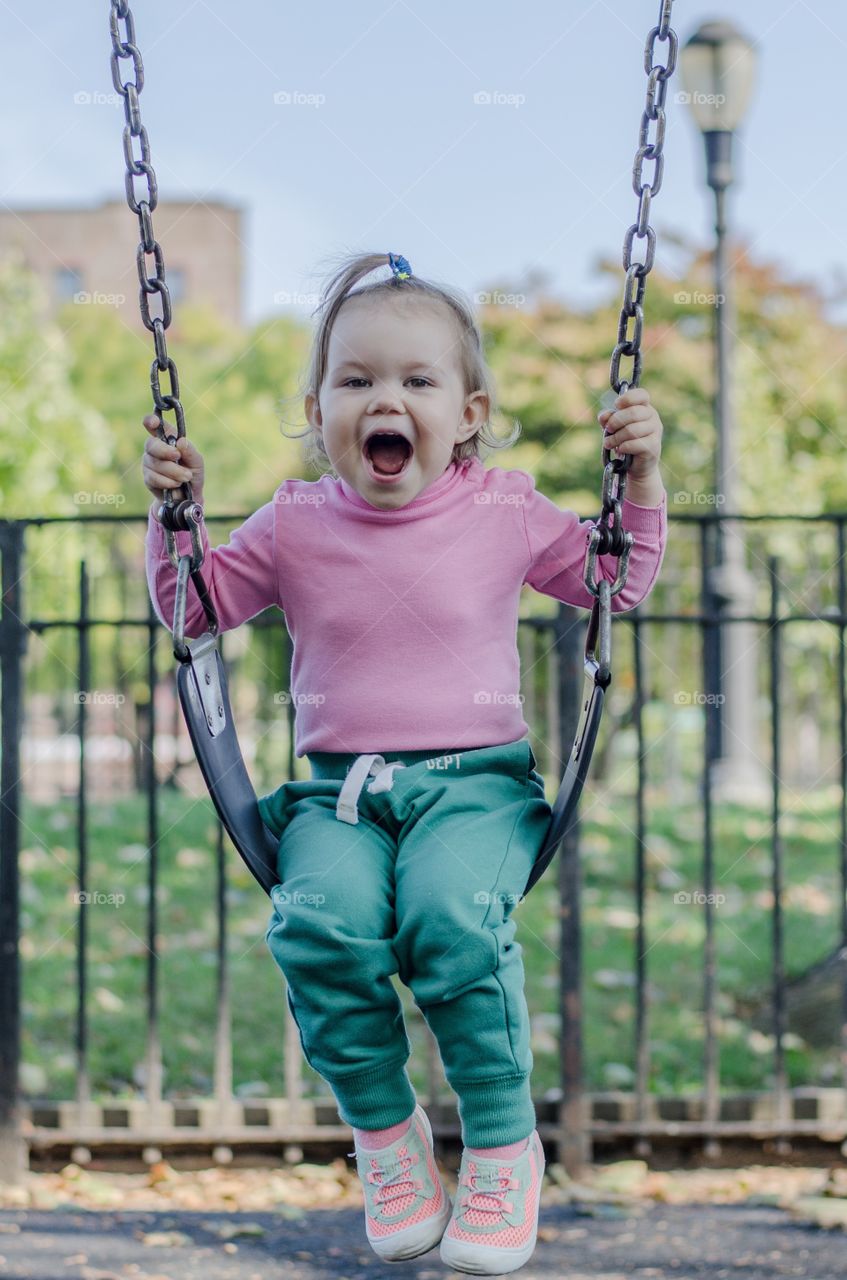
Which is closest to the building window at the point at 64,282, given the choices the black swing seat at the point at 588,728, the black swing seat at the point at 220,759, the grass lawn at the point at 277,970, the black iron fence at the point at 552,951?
the black iron fence at the point at 552,951

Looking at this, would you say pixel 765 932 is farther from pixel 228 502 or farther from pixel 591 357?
pixel 228 502

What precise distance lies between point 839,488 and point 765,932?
363 inches

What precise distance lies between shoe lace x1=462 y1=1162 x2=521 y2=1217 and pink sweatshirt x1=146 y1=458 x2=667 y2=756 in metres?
0.66

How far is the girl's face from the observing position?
2.33m

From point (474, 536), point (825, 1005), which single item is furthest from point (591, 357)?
point (474, 536)

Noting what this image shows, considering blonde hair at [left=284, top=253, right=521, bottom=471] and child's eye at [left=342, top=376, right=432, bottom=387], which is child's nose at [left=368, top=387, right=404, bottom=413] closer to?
child's eye at [left=342, top=376, right=432, bottom=387]

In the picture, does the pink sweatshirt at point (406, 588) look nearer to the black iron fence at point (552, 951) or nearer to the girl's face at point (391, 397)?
the girl's face at point (391, 397)

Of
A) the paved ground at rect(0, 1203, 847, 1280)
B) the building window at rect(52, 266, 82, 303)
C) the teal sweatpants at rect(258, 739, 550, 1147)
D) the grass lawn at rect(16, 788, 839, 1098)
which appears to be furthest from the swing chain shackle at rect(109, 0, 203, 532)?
the building window at rect(52, 266, 82, 303)

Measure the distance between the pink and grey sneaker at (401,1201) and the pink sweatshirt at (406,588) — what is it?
2.08 feet

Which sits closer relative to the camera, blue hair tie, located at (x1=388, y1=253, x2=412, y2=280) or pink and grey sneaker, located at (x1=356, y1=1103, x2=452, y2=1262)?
pink and grey sneaker, located at (x1=356, y1=1103, x2=452, y2=1262)

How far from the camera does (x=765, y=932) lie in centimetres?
619

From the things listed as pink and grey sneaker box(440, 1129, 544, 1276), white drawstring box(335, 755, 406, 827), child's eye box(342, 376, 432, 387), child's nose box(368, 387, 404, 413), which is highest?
child's eye box(342, 376, 432, 387)

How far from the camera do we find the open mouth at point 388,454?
2.37 meters

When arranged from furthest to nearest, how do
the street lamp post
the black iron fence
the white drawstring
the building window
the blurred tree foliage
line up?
the building window → the blurred tree foliage → the street lamp post → the black iron fence → the white drawstring
